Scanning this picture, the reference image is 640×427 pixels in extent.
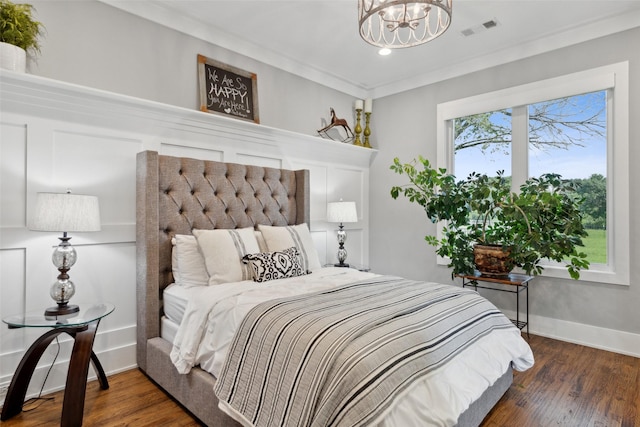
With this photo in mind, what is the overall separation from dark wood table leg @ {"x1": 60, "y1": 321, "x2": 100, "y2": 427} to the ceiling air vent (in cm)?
354

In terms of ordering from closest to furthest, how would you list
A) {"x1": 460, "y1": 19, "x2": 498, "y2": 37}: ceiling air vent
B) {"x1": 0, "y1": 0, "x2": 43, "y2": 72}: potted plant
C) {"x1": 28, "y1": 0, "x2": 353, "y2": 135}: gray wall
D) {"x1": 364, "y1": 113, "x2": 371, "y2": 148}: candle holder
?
{"x1": 0, "y1": 0, "x2": 43, "y2": 72}: potted plant
{"x1": 28, "y1": 0, "x2": 353, "y2": 135}: gray wall
{"x1": 460, "y1": 19, "x2": 498, "y2": 37}: ceiling air vent
{"x1": 364, "y1": 113, "x2": 371, "y2": 148}: candle holder

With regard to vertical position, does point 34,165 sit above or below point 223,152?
below

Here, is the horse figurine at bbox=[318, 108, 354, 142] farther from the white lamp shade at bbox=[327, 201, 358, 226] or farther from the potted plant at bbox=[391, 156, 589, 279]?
the potted plant at bbox=[391, 156, 589, 279]

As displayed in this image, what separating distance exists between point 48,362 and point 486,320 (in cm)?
264

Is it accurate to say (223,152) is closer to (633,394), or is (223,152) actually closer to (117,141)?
(117,141)

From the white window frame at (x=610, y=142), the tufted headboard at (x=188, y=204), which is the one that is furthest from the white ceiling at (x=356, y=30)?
the tufted headboard at (x=188, y=204)

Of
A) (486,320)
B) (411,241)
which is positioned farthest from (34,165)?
(411,241)

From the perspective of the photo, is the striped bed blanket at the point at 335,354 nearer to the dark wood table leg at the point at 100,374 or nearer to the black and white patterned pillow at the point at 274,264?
the black and white patterned pillow at the point at 274,264

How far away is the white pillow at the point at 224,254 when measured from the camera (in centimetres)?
241

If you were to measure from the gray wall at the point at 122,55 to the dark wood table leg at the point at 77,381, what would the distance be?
65.7 inches

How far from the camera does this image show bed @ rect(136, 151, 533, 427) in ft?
6.12

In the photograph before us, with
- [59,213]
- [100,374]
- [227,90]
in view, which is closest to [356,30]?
[227,90]

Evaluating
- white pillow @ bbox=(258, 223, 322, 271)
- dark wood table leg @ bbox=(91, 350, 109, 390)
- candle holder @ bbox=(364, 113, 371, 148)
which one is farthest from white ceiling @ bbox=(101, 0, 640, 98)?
dark wood table leg @ bbox=(91, 350, 109, 390)

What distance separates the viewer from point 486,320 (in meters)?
1.99
